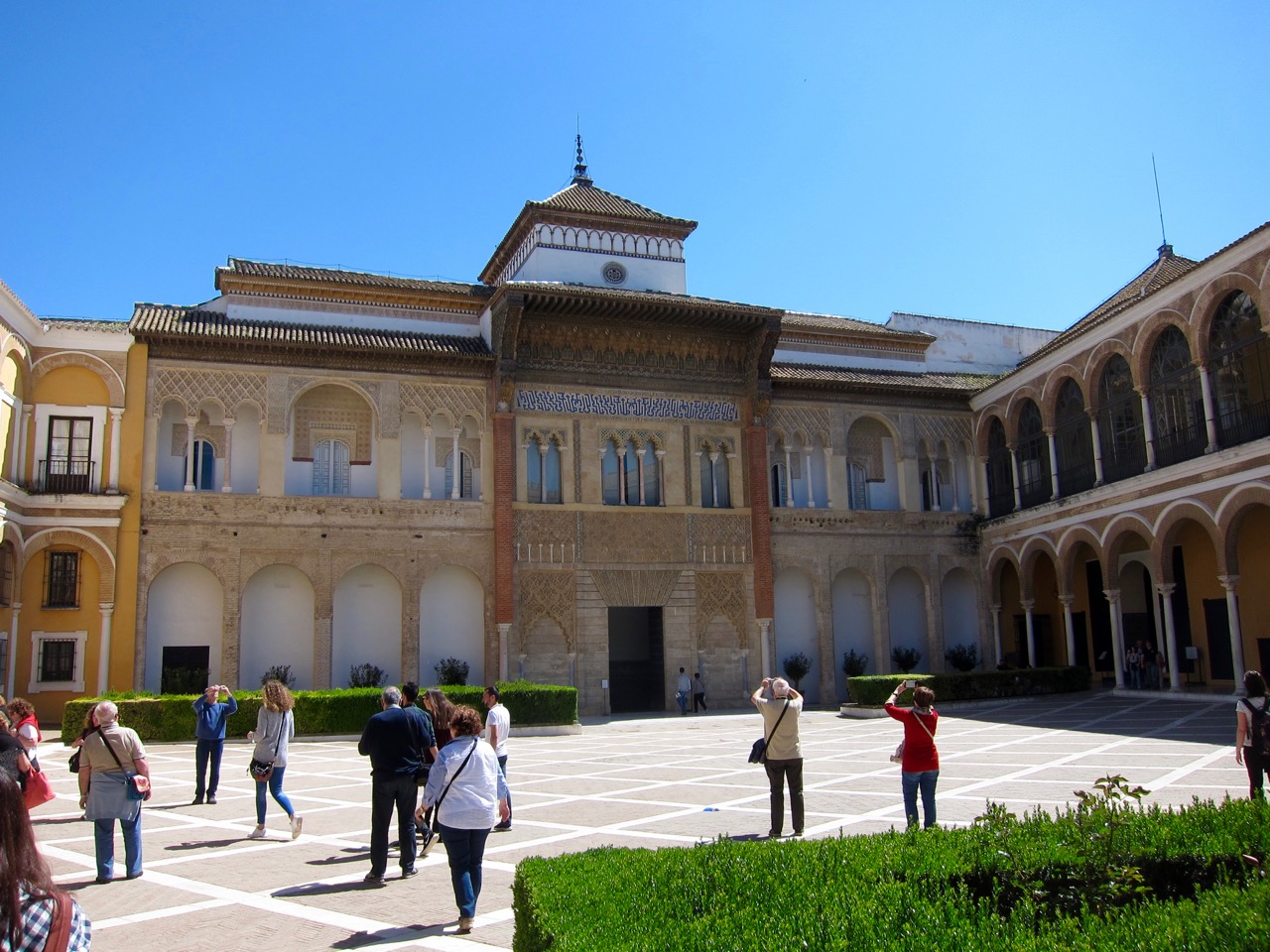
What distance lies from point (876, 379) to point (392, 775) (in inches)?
1018

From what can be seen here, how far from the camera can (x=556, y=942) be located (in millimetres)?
4656

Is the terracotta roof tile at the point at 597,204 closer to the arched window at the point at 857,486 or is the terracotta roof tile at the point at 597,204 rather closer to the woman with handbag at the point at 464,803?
the arched window at the point at 857,486

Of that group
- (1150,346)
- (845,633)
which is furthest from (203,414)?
(1150,346)

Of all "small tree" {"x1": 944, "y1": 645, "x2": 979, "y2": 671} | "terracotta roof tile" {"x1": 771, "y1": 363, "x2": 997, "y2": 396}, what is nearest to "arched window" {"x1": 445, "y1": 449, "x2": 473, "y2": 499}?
"terracotta roof tile" {"x1": 771, "y1": 363, "x2": 997, "y2": 396}

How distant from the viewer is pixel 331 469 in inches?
1059

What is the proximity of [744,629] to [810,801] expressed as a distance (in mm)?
16508

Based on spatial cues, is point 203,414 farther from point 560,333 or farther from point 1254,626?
point 1254,626

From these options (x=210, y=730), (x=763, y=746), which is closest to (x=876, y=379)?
(x=763, y=746)

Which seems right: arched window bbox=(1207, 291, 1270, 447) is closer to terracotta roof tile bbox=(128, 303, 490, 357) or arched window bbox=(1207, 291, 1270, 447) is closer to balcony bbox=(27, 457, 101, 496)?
terracotta roof tile bbox=(128, 303, 490, 357)

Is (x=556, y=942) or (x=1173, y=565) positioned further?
(x=1173, y=565)

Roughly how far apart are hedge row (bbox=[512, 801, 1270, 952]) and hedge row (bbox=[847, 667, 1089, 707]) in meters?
17.8

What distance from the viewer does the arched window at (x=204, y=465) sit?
25859 mm

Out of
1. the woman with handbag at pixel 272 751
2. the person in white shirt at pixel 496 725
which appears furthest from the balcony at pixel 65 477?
the person in white shirt at pixel 496 725

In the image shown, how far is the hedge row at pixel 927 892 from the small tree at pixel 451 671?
65.2ft
